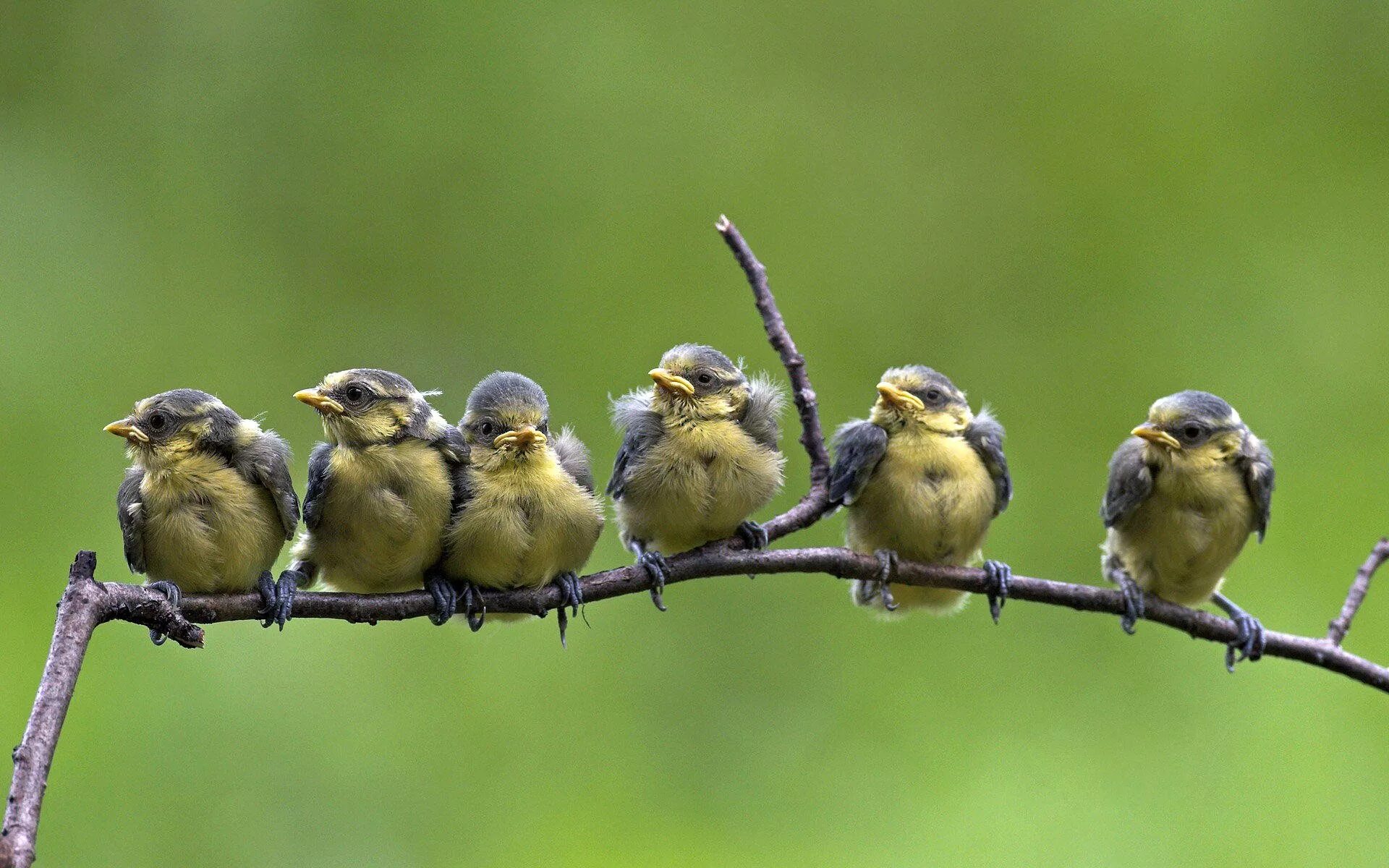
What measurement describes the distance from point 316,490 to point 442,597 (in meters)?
0.26

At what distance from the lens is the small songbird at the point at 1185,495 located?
2.12 m

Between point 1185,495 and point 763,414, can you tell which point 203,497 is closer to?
point 763,414

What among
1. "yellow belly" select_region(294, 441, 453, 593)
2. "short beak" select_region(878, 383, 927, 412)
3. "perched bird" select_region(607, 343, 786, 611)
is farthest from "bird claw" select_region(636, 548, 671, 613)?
"short beak" select_region(878, 383, 927, 412)

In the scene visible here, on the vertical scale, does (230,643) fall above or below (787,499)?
below

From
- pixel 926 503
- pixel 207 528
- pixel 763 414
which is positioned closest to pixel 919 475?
pixel 926 503

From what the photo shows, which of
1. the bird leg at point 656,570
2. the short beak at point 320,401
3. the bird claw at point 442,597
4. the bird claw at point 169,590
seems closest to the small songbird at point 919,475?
the bird leg at point 656,570

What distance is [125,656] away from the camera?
3367 millimetres

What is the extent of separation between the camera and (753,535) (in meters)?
1.92

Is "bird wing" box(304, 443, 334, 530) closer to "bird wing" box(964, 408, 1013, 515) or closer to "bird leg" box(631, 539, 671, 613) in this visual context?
"bird leg" box(631, 539, 671, 613)

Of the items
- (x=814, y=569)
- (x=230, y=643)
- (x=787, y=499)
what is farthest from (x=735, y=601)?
(x=814, y=569)

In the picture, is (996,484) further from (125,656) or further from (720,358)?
(125,656)

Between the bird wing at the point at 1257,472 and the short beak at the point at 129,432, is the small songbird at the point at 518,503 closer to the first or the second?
the short beak at the point at 129,432

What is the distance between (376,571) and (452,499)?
14 cm

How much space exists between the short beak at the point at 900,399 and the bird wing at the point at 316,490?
0.90 metres
